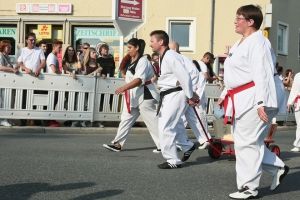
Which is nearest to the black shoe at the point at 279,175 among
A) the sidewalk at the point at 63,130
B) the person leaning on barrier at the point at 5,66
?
the sidewalk at the point at 63,130

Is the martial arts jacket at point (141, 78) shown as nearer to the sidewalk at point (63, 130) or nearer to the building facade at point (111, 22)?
the sidewalk at point (63, 130)

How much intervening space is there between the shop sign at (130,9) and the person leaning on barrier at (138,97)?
5854 mm

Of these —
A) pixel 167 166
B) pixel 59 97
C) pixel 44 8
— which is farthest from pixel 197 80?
pixel 44 8

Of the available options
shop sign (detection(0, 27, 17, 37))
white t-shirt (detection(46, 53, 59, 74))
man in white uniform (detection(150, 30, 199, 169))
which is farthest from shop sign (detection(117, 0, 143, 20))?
shop sign (detection(0, 27, 17, 37))

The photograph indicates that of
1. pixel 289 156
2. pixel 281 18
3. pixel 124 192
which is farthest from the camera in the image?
pixel 281 18

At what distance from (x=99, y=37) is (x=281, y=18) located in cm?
761

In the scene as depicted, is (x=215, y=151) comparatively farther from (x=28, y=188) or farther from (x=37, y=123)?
(x=37, y=123)

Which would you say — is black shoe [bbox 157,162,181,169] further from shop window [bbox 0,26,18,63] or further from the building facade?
shop window [bbox 0,26,18,63]

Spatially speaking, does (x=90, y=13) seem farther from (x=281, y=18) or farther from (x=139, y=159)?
(x=139, y=159)

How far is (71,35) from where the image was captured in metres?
24.3

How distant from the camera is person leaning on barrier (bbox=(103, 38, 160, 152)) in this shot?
10148 millimetres

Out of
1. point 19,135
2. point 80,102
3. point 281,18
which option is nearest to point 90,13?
point 281,18

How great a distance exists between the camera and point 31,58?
47.8ft

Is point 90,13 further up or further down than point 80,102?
further up
